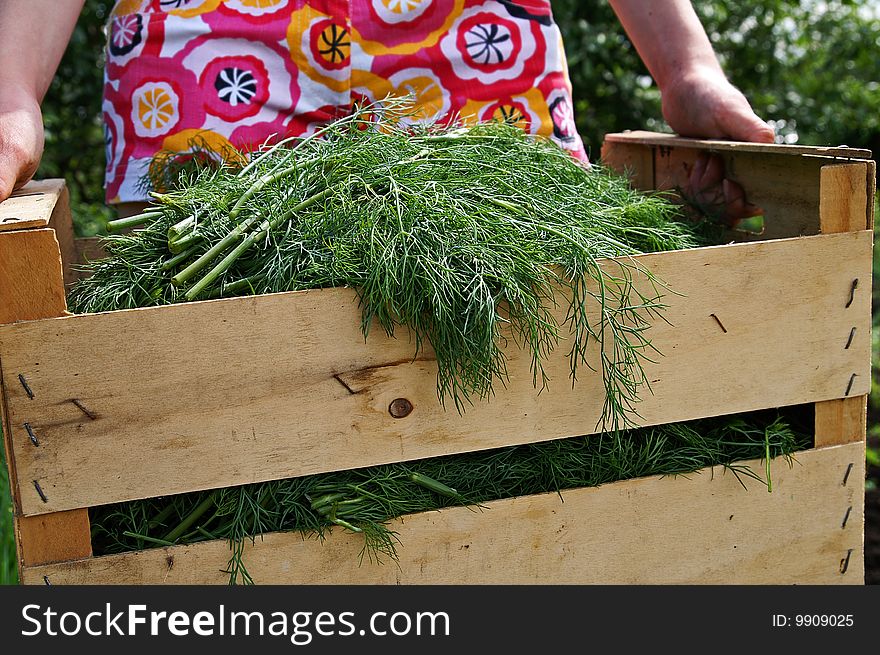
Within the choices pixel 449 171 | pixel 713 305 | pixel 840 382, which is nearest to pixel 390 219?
pixel 449 171

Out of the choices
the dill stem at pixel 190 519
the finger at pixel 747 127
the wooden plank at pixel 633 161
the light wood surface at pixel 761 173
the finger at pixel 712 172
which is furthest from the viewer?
the wooden plank at pixel 633 161

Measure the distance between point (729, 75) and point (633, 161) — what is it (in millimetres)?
2298

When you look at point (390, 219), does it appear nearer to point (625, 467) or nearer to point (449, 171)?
point (449, 171)

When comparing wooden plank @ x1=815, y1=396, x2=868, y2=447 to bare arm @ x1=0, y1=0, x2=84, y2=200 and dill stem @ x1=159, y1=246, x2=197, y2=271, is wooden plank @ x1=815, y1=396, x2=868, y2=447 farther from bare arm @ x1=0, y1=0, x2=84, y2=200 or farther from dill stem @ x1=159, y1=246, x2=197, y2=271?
bare arm @ x1=0, y1=0, x2=84, y2=200

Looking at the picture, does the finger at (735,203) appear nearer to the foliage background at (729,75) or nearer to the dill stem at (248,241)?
the dill stem at (248,241)

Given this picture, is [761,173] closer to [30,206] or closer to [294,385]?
[294,385]

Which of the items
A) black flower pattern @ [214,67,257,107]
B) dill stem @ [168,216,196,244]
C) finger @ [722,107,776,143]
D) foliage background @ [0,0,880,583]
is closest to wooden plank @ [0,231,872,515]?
dill stem @ [168,216,196,244]

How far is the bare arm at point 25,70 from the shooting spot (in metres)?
1.22

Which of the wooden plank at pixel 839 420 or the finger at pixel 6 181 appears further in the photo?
the wooden plank at pixel 839 420

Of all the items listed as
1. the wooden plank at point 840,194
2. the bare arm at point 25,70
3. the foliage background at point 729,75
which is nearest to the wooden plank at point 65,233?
the bare arm at point 25,70

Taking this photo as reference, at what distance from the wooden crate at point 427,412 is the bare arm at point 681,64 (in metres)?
0.19

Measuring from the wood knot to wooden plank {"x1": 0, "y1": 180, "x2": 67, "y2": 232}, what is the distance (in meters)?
0.45

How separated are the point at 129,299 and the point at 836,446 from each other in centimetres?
100

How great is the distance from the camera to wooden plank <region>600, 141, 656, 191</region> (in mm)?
1854
